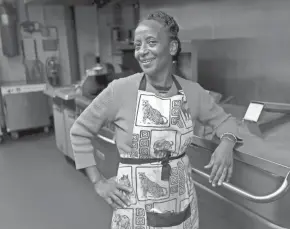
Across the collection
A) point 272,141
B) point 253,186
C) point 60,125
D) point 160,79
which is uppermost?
point 160,79

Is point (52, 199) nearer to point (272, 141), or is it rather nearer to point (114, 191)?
point (114, 191)

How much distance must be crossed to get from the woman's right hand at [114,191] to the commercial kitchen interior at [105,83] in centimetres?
28

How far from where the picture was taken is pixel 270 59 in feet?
4.19

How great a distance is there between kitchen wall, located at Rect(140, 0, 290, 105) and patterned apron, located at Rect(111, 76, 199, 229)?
728 millimetres

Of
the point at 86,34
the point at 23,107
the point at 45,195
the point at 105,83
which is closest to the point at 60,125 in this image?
A: the point at 45,195

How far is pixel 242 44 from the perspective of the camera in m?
1.40

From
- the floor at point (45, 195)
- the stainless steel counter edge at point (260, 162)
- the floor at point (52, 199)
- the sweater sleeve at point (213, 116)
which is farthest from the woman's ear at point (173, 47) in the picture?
the floor at point (45, 195)

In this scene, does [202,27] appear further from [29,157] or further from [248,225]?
[29,157]

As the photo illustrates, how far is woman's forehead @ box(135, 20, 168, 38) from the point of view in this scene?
25.2 inches

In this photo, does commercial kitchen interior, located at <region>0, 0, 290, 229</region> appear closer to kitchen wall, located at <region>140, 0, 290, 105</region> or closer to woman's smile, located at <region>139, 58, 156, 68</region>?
kitchen wall, located at <region>140, 0, 290, 105</region>

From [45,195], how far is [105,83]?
32.7 inches

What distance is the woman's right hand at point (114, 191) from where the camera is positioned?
69cm

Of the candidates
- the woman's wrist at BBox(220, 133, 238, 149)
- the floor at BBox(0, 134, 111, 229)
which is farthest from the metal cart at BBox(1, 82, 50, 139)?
the woman's wrist at BBox(220, 133, 238, 149)

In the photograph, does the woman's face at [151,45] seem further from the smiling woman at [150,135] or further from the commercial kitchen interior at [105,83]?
the commercial kitchen interior at [105,83]
